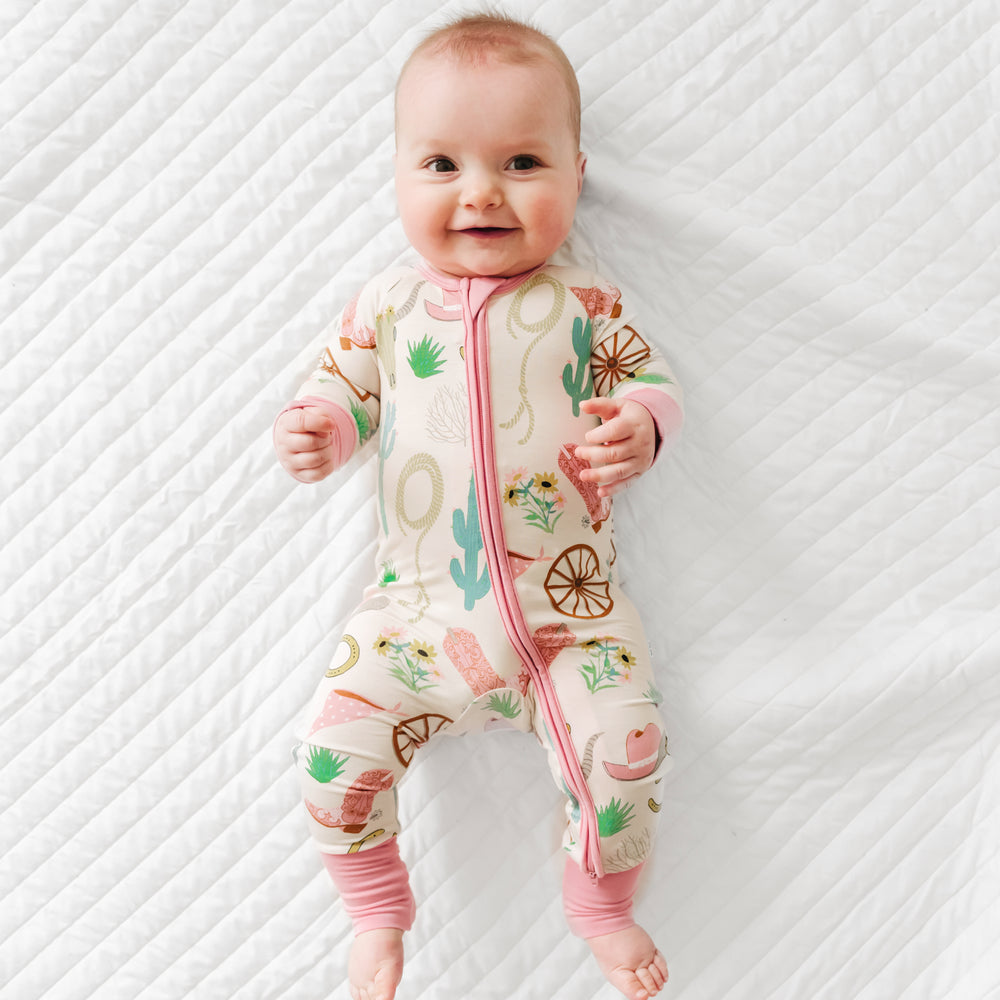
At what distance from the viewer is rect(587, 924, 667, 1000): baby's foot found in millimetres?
998

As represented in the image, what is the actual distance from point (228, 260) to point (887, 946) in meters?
1.08

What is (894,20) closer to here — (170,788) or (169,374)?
(169,374)

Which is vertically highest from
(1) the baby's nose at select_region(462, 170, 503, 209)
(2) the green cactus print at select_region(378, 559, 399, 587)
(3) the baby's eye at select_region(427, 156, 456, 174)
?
(3) the baby's eye at select_region(427, 156, 456, 174)

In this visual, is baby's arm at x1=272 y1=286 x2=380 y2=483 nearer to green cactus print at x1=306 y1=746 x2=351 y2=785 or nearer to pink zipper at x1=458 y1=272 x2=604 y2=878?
pink zipper at x1=458 y1=272 x2=604 y2=878

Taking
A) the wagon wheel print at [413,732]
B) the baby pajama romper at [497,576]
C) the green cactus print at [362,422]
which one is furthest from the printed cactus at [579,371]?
the wagon wheel print at [413,732]

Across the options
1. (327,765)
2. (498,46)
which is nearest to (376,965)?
(327,765)

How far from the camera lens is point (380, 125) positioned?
3.64ft

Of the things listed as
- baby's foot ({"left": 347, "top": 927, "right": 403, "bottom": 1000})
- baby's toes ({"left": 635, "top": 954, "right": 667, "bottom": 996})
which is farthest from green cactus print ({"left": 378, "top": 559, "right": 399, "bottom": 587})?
baby's toes ({"left": 635, "top": 954, "right": 667, "bottom": 996})

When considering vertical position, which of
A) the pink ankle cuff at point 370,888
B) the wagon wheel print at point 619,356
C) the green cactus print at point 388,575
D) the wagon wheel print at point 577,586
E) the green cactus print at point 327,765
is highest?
the wagon wheel print at point 619,356

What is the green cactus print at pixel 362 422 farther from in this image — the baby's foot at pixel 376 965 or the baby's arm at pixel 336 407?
the baby's foot at pixel 376 965

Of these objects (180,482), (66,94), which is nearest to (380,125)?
(66,94)

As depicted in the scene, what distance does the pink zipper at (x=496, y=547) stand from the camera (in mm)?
993

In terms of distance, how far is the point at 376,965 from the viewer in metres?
0.98

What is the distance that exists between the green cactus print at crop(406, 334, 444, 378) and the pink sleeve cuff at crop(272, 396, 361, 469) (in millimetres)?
88
